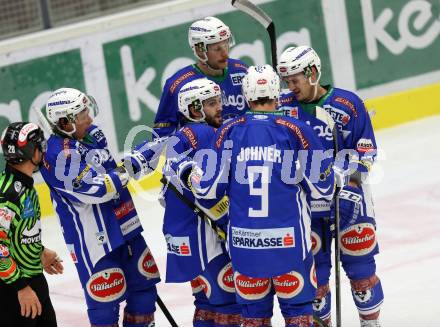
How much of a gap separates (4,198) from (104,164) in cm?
94

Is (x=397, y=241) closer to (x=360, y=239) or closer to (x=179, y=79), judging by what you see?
(x=360, y=239)

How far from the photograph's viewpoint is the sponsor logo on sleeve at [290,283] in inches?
224

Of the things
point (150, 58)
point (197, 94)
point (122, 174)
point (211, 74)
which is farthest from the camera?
point (150, 58)

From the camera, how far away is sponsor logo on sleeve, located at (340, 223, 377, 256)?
21.1ft

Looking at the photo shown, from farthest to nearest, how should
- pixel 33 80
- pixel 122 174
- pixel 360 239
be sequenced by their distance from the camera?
pixel 33 80
pixel 360 239
pixel 122 174

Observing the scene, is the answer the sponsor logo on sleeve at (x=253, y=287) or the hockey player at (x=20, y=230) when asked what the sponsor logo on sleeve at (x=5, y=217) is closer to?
the hockey player at (x=20, y=230)

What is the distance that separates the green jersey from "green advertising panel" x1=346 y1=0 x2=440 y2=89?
18.9 feet

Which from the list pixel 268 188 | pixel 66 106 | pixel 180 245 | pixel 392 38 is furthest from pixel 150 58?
pixel 268 188

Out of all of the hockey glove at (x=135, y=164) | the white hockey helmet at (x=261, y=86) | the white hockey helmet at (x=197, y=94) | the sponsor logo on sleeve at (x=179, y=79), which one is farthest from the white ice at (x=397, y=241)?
the white hockey helmet at (x=261, y=86)

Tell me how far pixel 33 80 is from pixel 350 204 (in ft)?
14.0

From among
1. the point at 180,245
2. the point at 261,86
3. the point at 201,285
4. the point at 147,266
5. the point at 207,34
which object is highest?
the point at 207,34

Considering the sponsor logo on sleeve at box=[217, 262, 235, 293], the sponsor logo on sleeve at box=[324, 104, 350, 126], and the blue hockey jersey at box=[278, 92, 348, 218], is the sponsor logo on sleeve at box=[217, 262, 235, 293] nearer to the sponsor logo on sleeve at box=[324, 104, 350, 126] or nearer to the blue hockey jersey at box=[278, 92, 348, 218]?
the blue hockey jersey at box=[278, 92, 348, 218]

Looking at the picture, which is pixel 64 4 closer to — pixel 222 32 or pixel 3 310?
pixel 222 32

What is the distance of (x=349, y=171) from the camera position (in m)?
6.34
